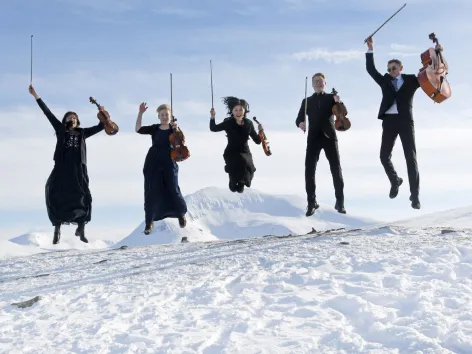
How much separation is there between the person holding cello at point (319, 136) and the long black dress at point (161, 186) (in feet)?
8.59

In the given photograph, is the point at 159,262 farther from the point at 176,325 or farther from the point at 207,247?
the point at 176,325

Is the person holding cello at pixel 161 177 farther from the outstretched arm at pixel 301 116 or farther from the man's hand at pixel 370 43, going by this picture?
the man's hand at pixel 370 43

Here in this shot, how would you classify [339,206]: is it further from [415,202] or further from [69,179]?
[69,179]

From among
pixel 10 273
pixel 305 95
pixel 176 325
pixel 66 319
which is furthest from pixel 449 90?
pixel 10 273

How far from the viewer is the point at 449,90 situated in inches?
454

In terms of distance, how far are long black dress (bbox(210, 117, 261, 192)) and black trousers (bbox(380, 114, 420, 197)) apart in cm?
259

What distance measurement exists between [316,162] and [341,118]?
3.66 ft

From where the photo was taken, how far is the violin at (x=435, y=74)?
11375 mm

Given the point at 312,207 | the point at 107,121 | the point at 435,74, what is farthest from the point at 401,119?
the point at 107,121

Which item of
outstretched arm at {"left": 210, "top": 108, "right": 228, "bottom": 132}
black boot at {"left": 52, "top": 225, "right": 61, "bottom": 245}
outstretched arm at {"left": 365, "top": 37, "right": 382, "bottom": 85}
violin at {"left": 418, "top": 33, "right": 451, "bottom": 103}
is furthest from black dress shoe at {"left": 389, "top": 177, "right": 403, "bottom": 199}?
black boot at {"left": 52, "top": 225, "right": 61, "bottom": 245}

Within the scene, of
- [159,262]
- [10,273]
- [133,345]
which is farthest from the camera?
[10,273]

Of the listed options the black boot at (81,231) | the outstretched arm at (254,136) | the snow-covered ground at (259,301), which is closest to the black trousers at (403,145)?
the snow-covered ground at (259,301)

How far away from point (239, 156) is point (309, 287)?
475 cm

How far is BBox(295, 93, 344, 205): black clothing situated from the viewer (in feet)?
40.5
